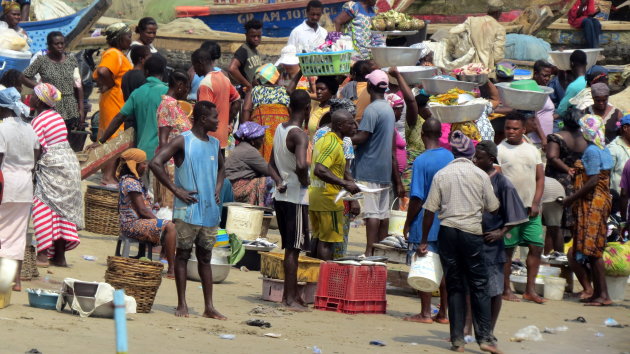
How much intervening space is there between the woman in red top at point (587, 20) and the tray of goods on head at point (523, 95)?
29.2ft

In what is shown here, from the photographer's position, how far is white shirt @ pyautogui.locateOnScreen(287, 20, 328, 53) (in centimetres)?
1697

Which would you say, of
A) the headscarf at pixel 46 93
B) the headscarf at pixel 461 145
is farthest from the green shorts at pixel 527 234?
the headscarf at pixel 46 93

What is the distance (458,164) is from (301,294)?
258 cm

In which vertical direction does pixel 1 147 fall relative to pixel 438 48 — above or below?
below

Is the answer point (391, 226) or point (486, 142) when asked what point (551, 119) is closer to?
point (391, 226)

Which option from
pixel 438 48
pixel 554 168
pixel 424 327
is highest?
pixel 438 48

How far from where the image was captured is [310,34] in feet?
56.1

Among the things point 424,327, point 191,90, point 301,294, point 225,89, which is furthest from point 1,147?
point 191,90

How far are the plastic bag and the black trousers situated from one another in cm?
405

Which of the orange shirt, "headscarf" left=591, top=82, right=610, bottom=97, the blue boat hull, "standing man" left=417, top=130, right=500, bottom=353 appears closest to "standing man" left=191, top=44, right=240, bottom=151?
the orange shirt

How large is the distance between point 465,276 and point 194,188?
7.26ft

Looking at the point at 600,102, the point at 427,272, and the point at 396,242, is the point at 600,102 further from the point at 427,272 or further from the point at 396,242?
the point at 427,272

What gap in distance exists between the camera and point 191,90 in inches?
612

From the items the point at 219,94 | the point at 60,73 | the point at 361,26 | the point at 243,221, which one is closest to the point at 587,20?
the point at 361,26
